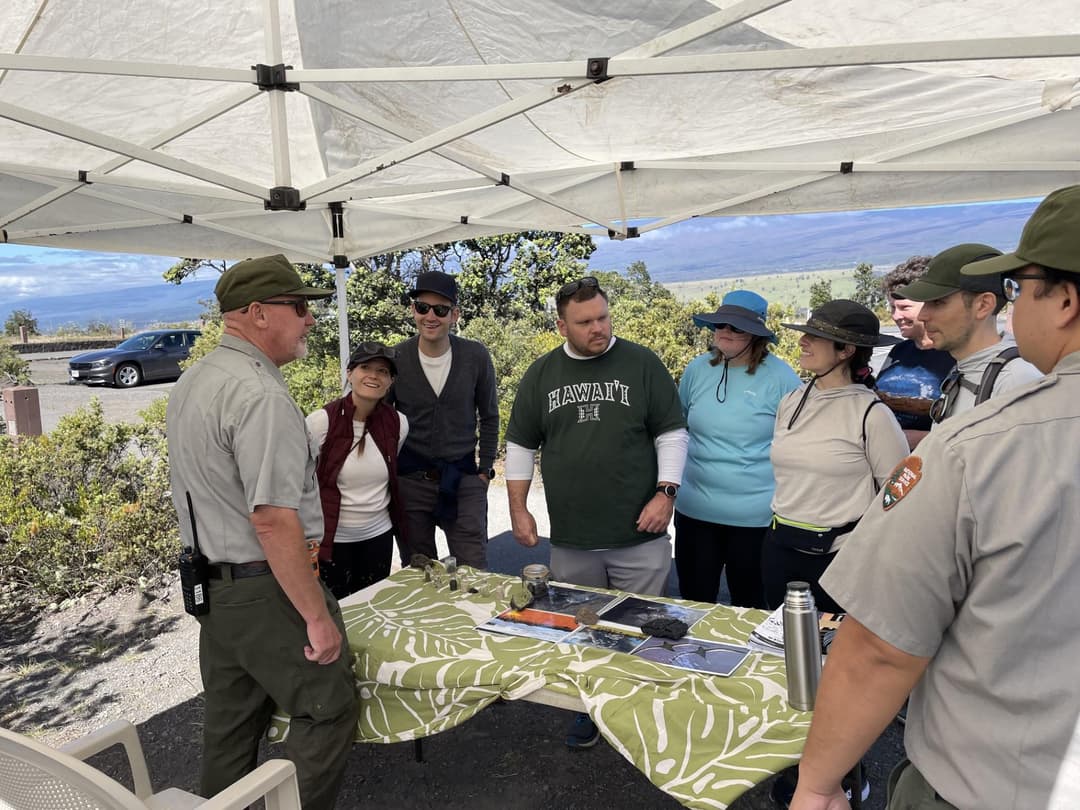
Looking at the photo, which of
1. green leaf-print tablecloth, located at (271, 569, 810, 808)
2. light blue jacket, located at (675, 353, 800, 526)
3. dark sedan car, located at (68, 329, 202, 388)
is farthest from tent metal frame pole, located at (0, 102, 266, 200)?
dark sedan car, located at (68, 329, 202, 388)

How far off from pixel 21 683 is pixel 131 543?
131 cm

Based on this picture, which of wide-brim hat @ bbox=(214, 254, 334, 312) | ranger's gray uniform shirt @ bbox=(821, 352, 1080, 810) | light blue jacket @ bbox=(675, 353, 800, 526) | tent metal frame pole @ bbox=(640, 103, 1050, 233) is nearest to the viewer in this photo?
ranger's gray uniform shirt @ bbox=(821, 352, 1080, 810)

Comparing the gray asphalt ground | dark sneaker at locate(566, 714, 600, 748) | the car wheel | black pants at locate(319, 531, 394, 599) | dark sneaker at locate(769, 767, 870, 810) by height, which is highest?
black pants at locate(319, 531, 394, 599)

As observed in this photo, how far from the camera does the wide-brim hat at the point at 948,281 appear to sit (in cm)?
226

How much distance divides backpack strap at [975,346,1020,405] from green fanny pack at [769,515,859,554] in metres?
0.58

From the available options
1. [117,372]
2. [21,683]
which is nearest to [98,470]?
[21,683]

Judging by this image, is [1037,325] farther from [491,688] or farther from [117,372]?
[117,372]

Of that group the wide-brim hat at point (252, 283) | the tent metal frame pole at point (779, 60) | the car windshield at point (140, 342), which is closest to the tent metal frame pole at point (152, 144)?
the tent metal frame pole at point (779, 60)

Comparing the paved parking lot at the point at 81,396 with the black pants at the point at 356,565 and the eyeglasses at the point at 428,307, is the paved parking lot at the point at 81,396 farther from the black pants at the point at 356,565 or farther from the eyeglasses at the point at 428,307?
the black pants at the point at 356,565

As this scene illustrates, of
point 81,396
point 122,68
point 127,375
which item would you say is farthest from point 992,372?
point 127,375

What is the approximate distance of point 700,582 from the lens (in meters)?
3.25

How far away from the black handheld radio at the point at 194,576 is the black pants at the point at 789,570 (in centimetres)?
180

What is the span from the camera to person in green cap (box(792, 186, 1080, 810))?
3.08 ft

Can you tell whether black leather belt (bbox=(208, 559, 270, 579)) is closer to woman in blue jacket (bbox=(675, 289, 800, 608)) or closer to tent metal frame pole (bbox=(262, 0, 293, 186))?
tent metal frame pole (bbox=(262, 0, 293, 186))
